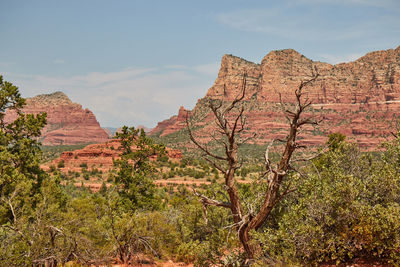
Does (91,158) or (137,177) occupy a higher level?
(137,177)

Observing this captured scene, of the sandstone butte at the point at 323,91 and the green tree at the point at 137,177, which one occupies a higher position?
the sandstone butte at the point at 323,91

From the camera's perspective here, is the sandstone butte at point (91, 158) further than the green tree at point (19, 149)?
Yes

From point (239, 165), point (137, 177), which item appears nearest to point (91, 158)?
point (137, 177)

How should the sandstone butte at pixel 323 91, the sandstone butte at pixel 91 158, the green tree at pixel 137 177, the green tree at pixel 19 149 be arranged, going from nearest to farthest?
1. the green tree at pixel 19 149
2. the green tree at pixel 137 177
3. the sandstone butte at pixel 91 158
4. the sandstone butte at pixel 323 91

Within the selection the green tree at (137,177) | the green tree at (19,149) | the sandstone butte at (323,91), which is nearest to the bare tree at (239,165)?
the green tree at (19,149)

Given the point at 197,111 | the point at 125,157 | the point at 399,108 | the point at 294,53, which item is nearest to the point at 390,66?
the point at 399,108

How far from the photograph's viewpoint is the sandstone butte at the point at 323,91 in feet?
411

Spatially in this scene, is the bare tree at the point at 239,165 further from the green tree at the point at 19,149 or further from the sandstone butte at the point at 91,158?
the sandstone butte at the point at 91,158

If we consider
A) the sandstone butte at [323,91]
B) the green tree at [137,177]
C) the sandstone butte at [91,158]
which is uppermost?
the sandstone butte at [323,91]

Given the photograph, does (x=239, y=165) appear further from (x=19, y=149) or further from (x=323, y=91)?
(x=323, y=91)

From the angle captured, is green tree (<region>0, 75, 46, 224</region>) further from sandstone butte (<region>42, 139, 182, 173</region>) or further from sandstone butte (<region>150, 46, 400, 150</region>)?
sandstone butte (<region>150, 46, 400, 150</region>)

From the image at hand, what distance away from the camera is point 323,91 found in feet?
510

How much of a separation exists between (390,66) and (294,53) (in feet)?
147

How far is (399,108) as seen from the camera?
131 metres
